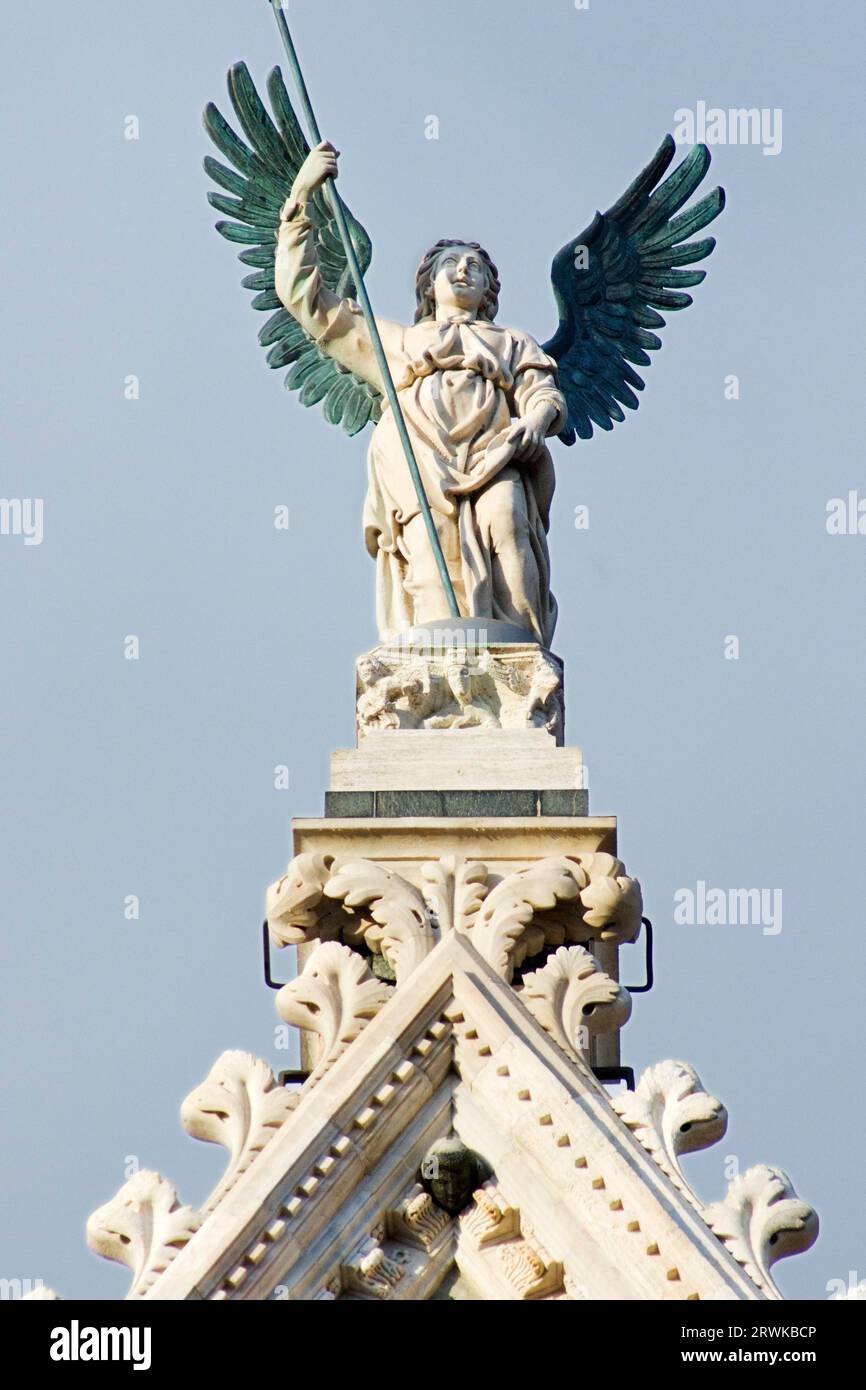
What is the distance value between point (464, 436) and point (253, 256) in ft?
9.00

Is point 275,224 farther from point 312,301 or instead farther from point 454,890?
point 454,890

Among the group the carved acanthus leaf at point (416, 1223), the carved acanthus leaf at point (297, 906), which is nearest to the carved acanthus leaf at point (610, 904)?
the carved acanthus leaf at point (297, 906)

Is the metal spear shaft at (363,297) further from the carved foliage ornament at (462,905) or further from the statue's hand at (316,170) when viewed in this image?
the carved foliage ornament at (462,905)

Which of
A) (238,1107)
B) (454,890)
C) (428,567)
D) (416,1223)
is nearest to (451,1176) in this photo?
(416,1223)

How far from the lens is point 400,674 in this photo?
25609mm

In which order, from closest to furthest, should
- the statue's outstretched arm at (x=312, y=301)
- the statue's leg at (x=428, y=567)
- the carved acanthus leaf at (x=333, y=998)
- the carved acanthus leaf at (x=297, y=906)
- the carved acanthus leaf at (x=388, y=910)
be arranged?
1. the carved acanthus leaf at (x=333, y=998)
2. the carved acanthus leaf at (x=388, y=910)
3. the carved acanthus leaf at (x=297, y=906)
4. the statue's leg at (x=428, y=567)
5. the statue's outstretched arm at (x=312, y=301)

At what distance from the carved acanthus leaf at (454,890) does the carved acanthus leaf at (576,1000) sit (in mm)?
539

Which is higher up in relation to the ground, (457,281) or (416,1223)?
(457,281)

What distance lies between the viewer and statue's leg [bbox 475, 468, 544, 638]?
26.6 meters

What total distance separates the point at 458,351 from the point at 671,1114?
6317 mm

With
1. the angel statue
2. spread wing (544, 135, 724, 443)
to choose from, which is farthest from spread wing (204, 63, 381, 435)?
spread wing (544, 135, 724, 443)

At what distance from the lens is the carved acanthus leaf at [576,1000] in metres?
23.3

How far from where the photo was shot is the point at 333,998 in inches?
919
